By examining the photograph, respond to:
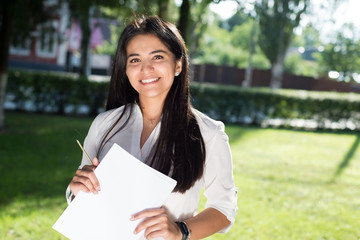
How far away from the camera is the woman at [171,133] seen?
71.6 inches

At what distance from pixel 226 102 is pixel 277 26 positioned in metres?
16.5

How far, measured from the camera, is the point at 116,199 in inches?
63.4

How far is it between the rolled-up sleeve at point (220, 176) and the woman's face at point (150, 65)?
1.10 feet

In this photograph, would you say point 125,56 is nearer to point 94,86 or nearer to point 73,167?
point 73,167

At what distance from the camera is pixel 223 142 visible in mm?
1841

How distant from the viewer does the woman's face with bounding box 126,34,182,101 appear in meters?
1.86

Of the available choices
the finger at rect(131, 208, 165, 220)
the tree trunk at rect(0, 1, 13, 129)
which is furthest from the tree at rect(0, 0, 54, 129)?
the finger at rect(131, 208, 165, 220)

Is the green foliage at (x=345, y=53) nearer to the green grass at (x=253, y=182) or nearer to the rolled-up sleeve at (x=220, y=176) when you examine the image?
the green grass at (x=253, y=182)

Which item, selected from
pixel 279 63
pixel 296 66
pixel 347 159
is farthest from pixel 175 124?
pixel 296 66

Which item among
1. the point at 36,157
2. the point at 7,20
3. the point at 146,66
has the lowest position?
the point at 36,157

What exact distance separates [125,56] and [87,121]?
9.21m

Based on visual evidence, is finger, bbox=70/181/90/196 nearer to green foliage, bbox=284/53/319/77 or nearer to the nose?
the nose

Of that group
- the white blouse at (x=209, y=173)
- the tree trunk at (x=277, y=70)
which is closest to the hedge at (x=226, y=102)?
the white blouse at (x=209, y=173)

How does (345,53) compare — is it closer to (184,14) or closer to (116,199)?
(184,14)
